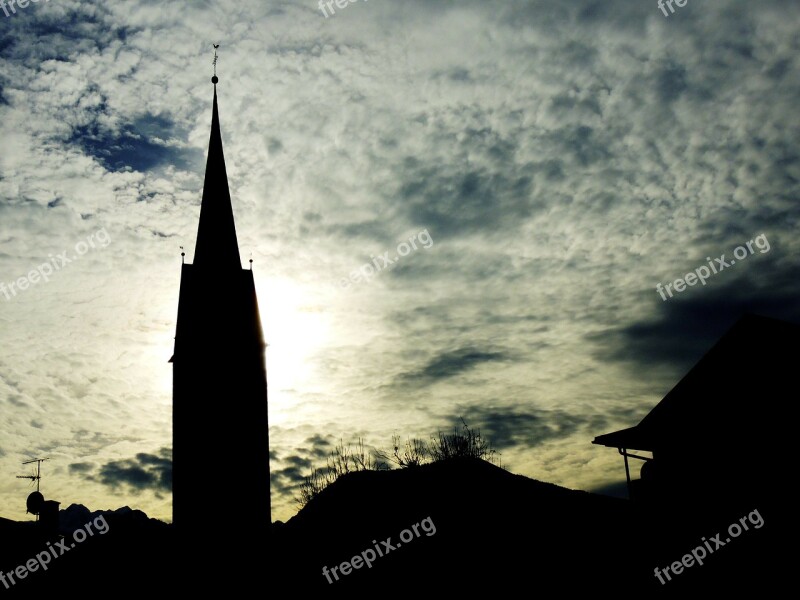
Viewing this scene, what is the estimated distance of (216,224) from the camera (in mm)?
40656

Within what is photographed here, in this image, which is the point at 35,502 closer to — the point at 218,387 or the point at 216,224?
the point at 218,387

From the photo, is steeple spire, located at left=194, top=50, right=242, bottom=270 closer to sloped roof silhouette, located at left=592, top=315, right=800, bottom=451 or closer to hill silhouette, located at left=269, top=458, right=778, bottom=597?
hill silhouette, located at left=269, top=458, right=778, bottom=597

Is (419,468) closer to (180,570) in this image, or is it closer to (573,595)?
(573,595)

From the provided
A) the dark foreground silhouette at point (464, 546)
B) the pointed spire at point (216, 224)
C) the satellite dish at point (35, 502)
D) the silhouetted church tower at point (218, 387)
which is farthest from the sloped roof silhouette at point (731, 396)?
the pointed spire at point (216, 224)

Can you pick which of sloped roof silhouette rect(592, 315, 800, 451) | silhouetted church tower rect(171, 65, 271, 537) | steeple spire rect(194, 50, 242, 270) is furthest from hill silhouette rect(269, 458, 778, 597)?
steeple spire rect(194, 50, 242, 270)

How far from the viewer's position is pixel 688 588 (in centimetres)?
1661

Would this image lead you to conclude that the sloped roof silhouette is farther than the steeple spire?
No

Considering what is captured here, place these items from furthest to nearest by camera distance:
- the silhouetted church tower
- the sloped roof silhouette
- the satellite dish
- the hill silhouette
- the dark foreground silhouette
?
the silhouetted church tower
the satellite dish
the hill silhouette
the dark foreground silhouette
the sloped roof silhouette

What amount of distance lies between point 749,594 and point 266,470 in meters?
28.3

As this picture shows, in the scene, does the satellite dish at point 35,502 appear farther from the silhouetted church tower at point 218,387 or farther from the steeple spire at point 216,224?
the steeple spire at point 216,224

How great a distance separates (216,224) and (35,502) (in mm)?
18740

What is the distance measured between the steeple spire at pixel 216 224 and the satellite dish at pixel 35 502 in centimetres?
1614

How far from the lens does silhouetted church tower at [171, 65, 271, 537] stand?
36500 millimetres

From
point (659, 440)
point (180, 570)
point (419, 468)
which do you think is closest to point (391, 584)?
point (419, 468)
